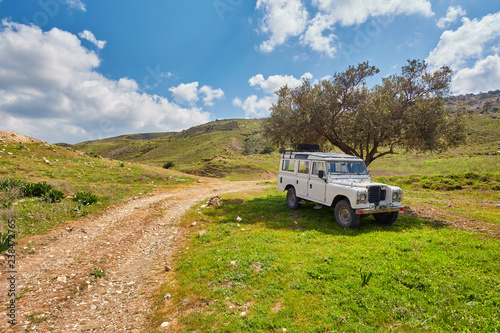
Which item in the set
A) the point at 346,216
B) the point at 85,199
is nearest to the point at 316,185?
the point at 346,216

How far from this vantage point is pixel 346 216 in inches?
396

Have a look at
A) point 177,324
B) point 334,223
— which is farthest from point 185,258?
point 334,223

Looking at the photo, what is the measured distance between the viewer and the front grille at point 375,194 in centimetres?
953

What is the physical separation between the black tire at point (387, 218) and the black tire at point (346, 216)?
192 cm

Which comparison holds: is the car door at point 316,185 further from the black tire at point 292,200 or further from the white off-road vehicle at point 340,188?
the black tire at point 292,200

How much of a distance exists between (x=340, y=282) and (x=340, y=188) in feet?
17.1

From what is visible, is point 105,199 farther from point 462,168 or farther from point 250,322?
point 462,168

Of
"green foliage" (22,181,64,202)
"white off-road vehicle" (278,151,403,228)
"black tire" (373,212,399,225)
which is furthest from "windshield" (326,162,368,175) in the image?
"green foliage" (22,181,64,202)

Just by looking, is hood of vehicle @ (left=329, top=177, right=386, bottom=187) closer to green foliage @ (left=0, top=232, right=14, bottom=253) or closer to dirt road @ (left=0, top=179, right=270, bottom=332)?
dirt road @ (left=0, top=179, right=270, bottom=332)

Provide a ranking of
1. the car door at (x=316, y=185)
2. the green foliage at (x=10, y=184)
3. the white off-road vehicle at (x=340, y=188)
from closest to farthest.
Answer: the white off-road vehicle at (x=340, y=188) < the car door at (x=316, y=185) < the green foliage at (x=10, y=184)

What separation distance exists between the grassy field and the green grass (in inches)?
289

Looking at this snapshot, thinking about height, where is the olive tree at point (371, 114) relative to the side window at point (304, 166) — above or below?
above

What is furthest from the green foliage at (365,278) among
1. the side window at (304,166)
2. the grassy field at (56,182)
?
the grassy field at (56,182)

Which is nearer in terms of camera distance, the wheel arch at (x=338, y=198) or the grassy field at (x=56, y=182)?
the wheel arch at (x=338, y=198)
